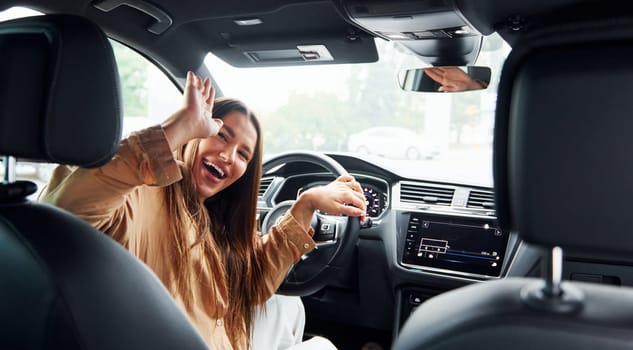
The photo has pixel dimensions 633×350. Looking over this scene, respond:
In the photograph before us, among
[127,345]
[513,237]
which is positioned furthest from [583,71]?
[513,237]

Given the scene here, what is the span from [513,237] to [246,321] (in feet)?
3.93

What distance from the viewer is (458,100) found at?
3.01 m

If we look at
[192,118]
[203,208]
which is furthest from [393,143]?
[192,118]

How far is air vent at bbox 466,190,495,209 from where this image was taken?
9.00 ft

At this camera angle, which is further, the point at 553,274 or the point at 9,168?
the point at 9,168

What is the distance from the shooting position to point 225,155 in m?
2.03

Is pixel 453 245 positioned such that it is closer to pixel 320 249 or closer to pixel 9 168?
pixel 320 249

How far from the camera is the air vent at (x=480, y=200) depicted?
9.00 ft

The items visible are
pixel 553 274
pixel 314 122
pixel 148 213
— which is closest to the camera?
pixel 553 274

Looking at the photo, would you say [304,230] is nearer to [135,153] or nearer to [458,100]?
[135,153]

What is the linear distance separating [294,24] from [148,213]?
976 mm

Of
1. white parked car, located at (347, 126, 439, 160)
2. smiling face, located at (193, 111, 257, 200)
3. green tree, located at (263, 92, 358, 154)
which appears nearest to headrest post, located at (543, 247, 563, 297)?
smiling face, located at (193, 111, 257, 200)

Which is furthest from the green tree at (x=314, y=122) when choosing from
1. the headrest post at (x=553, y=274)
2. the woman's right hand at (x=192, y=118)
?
the headrest post at (x=553, y=274)

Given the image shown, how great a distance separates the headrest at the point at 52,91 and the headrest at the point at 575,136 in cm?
73
